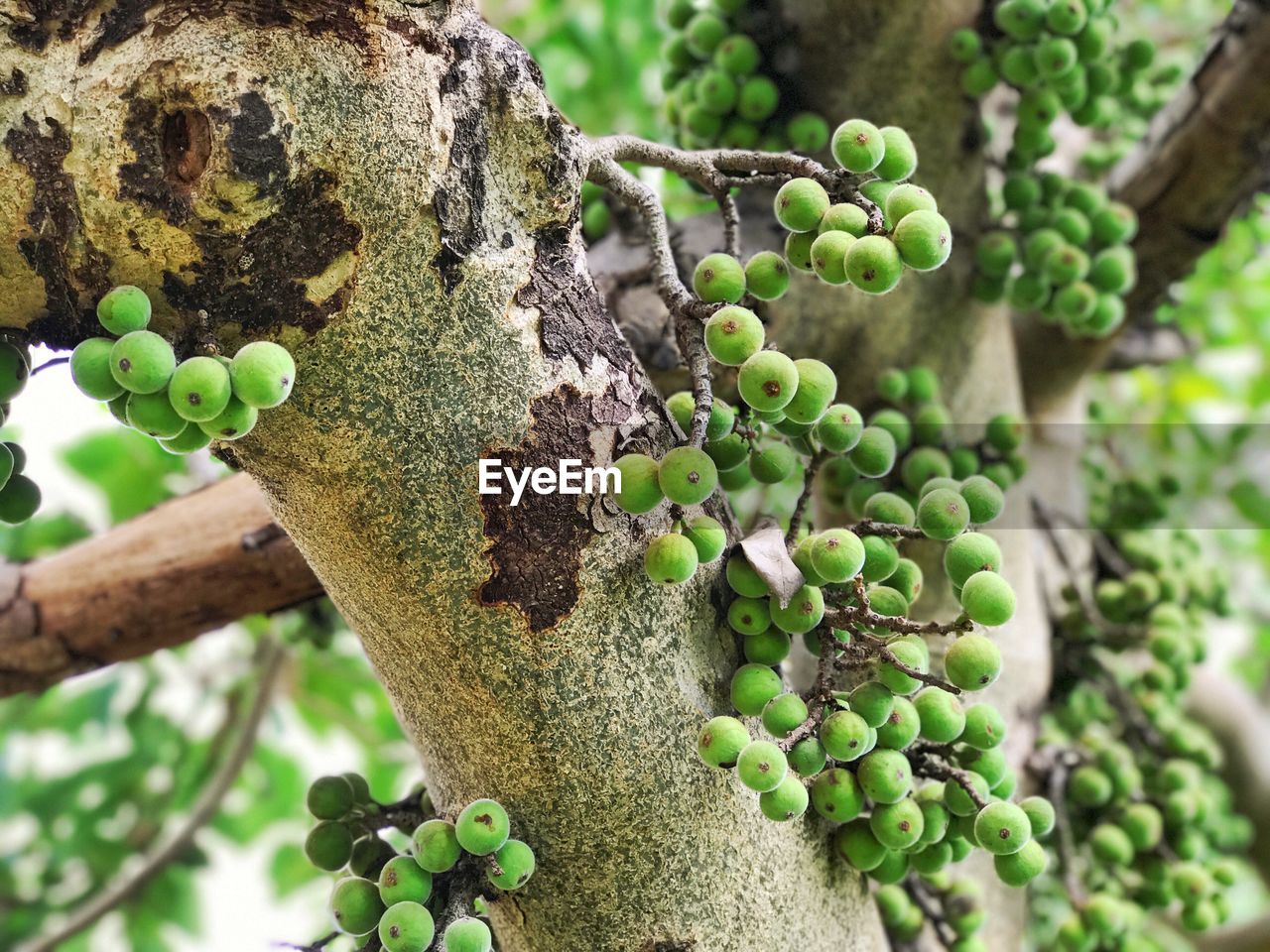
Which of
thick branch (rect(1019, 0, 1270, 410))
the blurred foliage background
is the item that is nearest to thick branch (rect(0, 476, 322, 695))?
the blurred foliage background

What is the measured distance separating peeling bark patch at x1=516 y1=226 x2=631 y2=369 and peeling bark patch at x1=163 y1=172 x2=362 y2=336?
222 mm

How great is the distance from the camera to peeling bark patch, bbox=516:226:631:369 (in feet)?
4.33

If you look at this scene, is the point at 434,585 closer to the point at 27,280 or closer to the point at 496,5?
the point at 27,280

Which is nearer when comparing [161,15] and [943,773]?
[161,15]

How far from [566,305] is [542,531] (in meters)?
0.28

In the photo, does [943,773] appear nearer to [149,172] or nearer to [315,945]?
[315,945]

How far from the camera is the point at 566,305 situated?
1350 millimetres

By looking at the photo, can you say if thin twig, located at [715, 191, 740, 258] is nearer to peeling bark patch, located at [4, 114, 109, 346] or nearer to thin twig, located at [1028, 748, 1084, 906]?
peeling bark patch, located at [4, 114, 109, 346]

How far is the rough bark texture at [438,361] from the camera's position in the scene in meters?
1.16

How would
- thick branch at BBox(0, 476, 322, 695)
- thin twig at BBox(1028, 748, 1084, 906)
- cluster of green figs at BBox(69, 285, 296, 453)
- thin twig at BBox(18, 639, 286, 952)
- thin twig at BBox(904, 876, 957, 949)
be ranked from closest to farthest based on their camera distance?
cluster of green figs at BBox(69, 285, 296, 453) → thin twig at BBox(904, 876, 957, 949) → thin twig at BBox(1028, 748, 1084, 906) → thick branch at BBox(0, 476, 322, 695) → thin twig at BBox(18, 639, 286, 952)

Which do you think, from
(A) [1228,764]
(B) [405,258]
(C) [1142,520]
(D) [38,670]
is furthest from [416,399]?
(A) [1228,764]

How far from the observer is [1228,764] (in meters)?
3.43

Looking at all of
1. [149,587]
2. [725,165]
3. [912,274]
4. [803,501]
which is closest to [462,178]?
[725,165]

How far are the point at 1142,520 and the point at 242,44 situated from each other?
2.38 m
